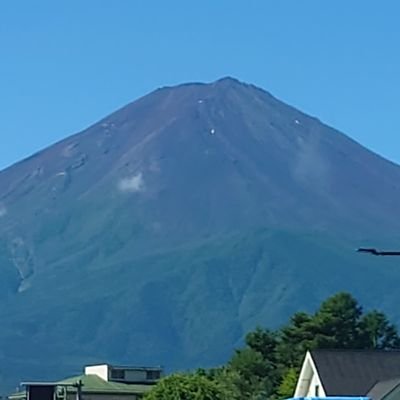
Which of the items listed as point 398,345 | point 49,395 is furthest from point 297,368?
point 49,395

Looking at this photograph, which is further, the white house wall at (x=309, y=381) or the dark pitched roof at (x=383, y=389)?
the white house wall at (x=309, y=381)

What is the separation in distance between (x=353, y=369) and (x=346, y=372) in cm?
39

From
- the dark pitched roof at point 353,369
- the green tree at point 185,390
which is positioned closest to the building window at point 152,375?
the green tree at point 185,390

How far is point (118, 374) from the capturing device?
99.4m

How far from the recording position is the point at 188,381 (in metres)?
68.7

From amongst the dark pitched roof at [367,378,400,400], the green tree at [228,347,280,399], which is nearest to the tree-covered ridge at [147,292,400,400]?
the green tree at [228,347,280,399]

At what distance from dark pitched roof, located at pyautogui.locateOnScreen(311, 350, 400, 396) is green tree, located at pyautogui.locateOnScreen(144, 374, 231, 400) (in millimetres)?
4722

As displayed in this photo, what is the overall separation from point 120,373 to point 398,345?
600 inches

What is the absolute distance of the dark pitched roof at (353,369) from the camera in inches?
2435

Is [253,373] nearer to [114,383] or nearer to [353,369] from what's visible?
[114,383]

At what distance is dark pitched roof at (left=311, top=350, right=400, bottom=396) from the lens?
61.8 meters

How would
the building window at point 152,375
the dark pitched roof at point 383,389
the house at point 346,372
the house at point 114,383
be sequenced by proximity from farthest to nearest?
the building window at point 152,375 → the house at point 114,383 → the house at point 346,372 → the dark pitched roof at point 383,389

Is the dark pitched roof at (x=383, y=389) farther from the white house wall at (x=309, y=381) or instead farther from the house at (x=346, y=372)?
the white house wall at (x=309, y=381)

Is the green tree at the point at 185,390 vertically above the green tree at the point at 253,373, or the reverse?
the green tree at the point at 253,373
